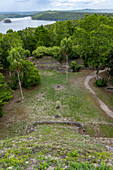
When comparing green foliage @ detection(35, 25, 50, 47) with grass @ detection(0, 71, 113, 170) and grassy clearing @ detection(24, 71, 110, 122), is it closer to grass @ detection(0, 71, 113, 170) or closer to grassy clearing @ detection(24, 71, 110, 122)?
grass @ detection(0, 71, 113, 170)

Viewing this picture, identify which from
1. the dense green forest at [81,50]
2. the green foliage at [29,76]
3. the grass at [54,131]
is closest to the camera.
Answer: the grass at [54,131]

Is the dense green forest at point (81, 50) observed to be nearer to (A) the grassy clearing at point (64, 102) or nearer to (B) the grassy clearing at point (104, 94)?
(A) the grassy clearing at point (64, 102)

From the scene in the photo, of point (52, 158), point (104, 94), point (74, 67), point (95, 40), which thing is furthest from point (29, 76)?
point (52, 158)

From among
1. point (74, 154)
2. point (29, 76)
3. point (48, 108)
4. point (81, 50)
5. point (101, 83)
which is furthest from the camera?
point (81, 50)

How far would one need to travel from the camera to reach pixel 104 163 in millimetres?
6215

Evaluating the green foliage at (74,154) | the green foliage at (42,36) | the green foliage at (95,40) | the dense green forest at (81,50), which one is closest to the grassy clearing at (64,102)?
the dense green forest at (81,50)

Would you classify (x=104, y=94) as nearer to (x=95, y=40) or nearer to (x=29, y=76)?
(x=95, y=40)

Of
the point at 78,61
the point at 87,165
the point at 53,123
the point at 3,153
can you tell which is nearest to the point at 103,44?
the point at 78,61

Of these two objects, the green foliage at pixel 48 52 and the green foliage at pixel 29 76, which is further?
the green foliage at pixel 48 52

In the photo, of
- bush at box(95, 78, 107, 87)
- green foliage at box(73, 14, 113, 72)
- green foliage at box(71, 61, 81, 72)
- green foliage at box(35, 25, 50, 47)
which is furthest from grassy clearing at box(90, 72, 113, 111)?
green foliage at box(35, 25, 50, 47)

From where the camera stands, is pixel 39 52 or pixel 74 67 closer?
pixel 74 67

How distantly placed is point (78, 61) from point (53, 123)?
23514mm

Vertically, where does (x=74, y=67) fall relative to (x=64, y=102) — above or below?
above

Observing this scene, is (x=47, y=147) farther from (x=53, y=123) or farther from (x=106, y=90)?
(x=106, y=90)
